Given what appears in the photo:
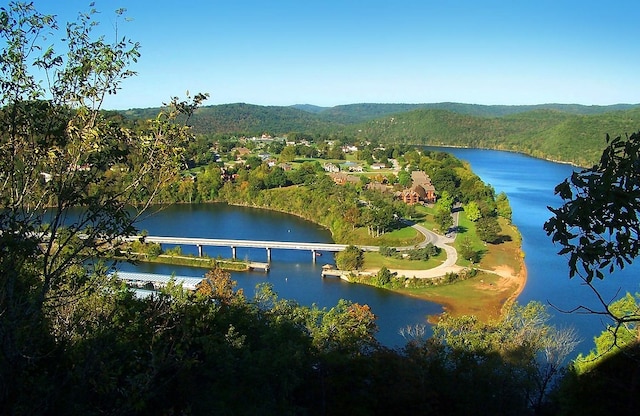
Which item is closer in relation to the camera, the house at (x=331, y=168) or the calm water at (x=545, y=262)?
the calm water at (x=545, y=262)

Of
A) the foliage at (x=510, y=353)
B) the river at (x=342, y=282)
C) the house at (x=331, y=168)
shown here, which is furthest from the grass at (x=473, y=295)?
the house at (x=331, y=168)

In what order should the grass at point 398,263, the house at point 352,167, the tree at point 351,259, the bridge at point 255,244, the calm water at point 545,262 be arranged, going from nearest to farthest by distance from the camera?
the calm water at point 545,262 → the tree at point 351,259 → the grass at point 398,263 → the bridge at point 255,244 → the house at point 352,167

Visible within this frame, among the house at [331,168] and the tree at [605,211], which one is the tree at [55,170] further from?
the house at [331,168]

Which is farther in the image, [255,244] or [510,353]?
[255,244]

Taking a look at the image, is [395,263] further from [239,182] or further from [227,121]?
[227,121]

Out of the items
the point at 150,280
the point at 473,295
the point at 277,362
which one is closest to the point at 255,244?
the point at 150,280

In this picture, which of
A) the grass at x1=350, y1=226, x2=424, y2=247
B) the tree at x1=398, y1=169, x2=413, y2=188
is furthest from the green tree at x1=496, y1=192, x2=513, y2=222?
the tree at x1=398, y1=169, x2=413, y2=188

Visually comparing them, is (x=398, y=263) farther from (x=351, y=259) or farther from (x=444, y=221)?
(x=444, y=221)
